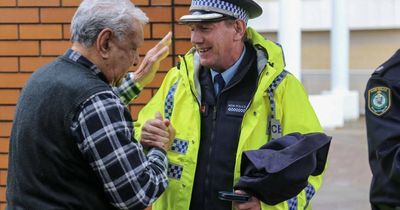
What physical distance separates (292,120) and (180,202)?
59 centimetres

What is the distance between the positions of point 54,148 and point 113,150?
19 cm

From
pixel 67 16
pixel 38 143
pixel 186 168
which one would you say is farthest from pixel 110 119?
pixel 67 16

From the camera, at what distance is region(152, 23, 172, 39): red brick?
12.3ft

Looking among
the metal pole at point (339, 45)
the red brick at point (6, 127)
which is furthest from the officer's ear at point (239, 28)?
the metal pole at point (339, 45)

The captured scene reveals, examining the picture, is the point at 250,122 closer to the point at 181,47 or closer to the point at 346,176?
the point at 181,47

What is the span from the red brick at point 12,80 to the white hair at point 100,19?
5.66ft

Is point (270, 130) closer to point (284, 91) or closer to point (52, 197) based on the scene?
point (284, 91)

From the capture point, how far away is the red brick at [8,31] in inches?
151

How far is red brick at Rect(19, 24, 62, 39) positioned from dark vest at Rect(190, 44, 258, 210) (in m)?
1.33

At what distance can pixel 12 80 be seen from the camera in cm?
384

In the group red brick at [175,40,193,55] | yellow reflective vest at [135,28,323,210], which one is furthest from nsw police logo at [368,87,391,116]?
red brick at [175,40,193,55]

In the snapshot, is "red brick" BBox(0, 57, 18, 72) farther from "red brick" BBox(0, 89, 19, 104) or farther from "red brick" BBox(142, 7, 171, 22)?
"red brick" BBox(142, 7, 171, 22)

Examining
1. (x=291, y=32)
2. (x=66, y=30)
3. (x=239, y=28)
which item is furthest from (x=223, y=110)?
(x=291, y=32)

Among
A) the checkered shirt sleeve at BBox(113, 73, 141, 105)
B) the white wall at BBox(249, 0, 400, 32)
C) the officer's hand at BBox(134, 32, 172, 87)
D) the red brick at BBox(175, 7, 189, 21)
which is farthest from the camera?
the white wall at BBox(249, 0, 400, 32)
